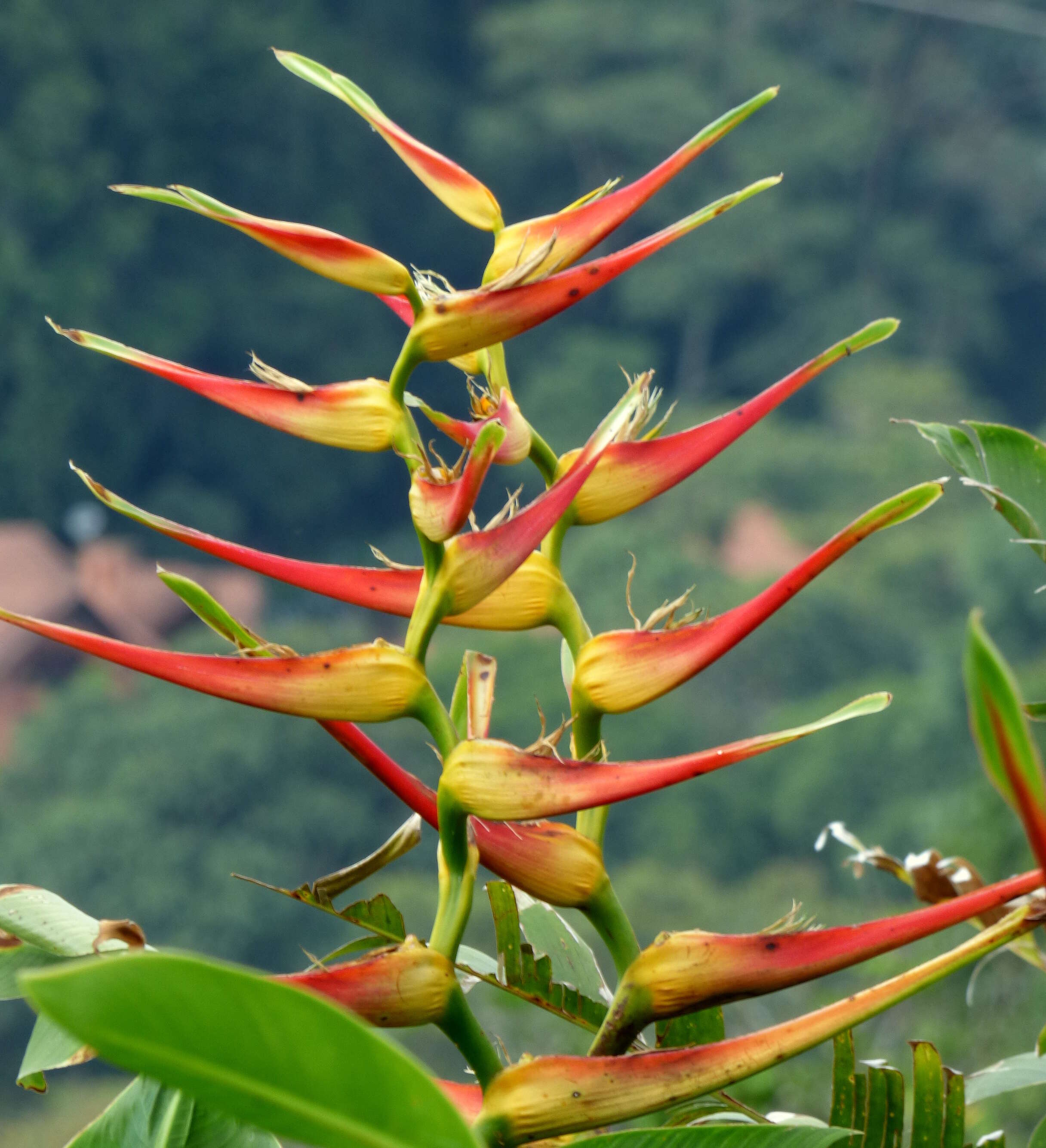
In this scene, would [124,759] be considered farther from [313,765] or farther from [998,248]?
[998,248]

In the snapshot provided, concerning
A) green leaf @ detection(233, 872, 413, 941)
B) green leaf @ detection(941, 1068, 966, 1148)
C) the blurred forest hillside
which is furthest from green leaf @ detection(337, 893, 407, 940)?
the blurred forest hillside

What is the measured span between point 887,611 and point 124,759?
5.03 meters

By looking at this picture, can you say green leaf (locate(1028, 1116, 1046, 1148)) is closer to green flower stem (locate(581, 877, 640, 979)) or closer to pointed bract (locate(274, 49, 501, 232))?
green flower stem (locate(581, 877, 640, 979))

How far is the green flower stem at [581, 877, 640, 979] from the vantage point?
20 cm

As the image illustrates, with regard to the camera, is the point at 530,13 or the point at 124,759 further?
the point at 530,13

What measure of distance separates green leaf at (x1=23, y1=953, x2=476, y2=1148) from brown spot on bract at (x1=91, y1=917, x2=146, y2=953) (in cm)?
8

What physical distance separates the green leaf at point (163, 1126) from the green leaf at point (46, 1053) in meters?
0.01

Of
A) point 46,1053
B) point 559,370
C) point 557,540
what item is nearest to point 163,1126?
point 46,1053

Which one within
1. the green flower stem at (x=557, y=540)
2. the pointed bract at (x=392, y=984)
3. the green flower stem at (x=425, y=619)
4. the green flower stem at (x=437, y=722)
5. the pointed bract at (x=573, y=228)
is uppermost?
the pointed bract at (x=573, y=228)

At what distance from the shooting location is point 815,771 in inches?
308

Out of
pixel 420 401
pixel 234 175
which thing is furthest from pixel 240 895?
pixel 420 401

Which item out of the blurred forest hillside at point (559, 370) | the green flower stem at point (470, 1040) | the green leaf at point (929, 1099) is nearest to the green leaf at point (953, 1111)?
the green leaf at point (929, 1099)

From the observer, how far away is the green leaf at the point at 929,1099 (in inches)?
9.5

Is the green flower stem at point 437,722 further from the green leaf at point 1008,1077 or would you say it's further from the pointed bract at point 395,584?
the green leaf at point 1008,1077
